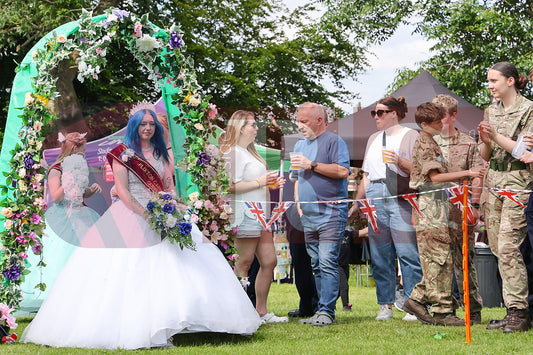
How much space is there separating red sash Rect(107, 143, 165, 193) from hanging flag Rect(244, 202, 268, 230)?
52.2 inches

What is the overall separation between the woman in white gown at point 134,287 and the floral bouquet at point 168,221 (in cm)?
10

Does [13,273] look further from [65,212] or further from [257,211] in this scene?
[257,211]

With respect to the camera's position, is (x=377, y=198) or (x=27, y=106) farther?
(x=377, y=198)

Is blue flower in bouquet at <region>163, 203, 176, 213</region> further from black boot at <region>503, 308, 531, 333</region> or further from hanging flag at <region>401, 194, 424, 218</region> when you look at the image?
black boot at <region>503, 308, 531, 333</region>

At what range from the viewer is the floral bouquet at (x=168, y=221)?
18.4 feet

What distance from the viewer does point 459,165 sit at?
259 inches

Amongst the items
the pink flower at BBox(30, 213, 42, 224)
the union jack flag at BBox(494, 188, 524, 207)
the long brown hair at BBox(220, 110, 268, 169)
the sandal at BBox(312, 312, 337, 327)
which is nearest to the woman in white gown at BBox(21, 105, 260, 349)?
the pink flower at BBox(30, 213, 42, 224)

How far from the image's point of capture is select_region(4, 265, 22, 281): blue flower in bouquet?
18.9ft

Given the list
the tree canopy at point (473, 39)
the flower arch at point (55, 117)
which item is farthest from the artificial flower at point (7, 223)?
the tree canopy at point (473, 39)

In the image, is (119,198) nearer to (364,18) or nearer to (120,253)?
(120,253)

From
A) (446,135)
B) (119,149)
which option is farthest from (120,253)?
(446,135)

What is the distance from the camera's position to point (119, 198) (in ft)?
19.5

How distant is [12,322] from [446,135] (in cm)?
454

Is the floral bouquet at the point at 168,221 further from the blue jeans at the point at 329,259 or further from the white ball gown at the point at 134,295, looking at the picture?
the blue jeans at the point at 329,259
